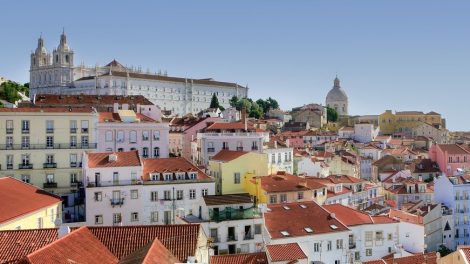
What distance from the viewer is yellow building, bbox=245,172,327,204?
50375 millimetres

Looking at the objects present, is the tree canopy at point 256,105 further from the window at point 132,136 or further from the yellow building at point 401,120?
the window at point 132,136

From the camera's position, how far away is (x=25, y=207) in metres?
35.0

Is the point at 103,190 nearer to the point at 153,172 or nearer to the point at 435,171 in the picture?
the point at 153,172

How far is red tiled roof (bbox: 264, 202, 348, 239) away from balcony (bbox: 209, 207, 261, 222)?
4.03 feet

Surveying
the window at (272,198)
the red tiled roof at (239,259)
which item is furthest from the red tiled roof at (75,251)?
the window at (272,198)

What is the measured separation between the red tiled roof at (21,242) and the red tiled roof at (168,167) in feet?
74.9

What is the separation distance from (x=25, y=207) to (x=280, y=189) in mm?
23565

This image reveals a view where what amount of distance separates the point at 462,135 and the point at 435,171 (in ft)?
291

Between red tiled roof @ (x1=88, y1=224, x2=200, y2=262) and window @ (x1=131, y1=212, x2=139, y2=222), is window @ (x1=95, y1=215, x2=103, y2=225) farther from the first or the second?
red tiled roof @ (x1=88, y1=224, x2=200, y2=262)

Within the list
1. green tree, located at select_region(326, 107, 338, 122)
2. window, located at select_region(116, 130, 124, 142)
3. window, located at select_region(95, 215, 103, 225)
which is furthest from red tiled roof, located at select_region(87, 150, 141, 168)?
green tree, located at select_region(326, 107, 338, 122)

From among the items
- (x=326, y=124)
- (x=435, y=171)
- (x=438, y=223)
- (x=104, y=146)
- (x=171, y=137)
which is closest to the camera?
(x=104, y=146)

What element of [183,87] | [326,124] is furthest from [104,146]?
[183,87]

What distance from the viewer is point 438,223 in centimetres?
6581

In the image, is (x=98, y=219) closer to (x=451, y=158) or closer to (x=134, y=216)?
(x=134, y=216)
